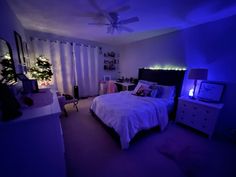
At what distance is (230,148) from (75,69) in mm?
4823

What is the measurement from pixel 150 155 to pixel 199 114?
141 centimetres

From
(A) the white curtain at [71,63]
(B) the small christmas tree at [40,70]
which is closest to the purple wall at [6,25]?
(B) the small christmas tree at [40,70]

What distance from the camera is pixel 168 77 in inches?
127

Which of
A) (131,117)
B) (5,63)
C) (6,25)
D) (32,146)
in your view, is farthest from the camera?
(131,117)

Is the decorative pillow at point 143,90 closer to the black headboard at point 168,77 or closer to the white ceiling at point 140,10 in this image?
the black headboard at point 168,77

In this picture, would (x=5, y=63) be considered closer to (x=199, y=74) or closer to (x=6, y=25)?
(x=6, y=25)

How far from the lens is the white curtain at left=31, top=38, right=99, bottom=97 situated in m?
3.77

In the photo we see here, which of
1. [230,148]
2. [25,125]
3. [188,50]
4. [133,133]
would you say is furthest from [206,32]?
[25,125]

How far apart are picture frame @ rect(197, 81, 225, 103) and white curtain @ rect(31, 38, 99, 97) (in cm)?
379

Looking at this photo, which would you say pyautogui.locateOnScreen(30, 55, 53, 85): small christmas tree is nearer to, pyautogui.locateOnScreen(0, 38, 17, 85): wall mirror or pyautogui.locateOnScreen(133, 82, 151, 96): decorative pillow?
pyautogui.locateOnScreen(0, 38, 17, 85): wall mirror

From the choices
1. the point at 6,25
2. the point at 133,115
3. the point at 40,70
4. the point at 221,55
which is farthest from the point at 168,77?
the point at 40,70

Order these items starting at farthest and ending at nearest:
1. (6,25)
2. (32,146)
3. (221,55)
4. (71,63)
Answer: (71,63) < (221,55) < (6,25) < (32,146)

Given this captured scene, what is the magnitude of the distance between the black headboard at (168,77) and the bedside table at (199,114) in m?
0.46

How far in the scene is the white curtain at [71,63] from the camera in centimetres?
377
